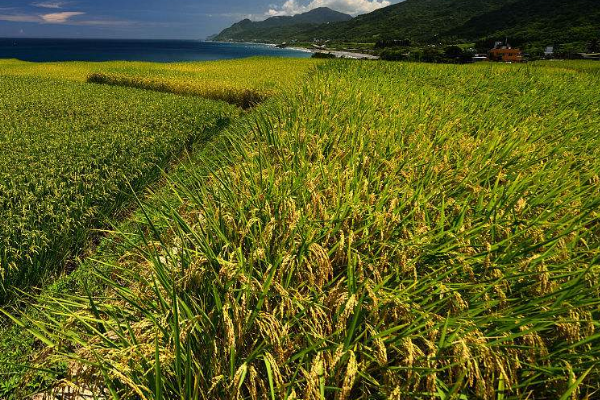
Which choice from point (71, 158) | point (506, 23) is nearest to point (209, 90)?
point (71, 158)

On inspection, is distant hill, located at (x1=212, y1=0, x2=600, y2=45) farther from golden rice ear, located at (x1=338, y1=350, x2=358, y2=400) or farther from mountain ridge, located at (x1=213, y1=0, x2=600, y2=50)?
golden rice ear, located at (x1=338, y1=350, x2=358, y2=400)

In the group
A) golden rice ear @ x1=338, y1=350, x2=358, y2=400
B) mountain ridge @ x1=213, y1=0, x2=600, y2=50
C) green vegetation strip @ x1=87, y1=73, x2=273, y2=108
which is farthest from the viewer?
mountain ridge @ x1=213, y1=0, x2=600, y2=50

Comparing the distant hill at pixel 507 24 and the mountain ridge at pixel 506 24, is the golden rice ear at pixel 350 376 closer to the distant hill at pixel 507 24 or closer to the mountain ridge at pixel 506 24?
Answer: the mountain ridge at pixel 506 24

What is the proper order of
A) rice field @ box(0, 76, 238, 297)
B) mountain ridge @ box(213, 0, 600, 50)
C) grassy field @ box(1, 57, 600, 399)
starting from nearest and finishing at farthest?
grassy field @ box(1, 57, 600, 399), rice field @ box(0, 76, 238, 297), mountain ridge @ box(213, 0, 600, 50)

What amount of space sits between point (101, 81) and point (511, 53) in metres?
49.9

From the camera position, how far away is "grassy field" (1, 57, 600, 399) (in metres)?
1.47

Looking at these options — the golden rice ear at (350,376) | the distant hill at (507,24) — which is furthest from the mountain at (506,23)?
the golden rice ear at (350,376)

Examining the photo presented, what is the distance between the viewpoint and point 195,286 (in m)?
1.96

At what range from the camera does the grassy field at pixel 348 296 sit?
147 cm

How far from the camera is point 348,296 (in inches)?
69.1

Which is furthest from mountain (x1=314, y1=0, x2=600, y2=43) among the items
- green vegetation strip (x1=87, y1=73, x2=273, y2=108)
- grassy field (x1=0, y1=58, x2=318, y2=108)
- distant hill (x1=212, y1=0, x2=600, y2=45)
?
green vegetation strip (x1=87, y1=73, x2=273, y2=108)

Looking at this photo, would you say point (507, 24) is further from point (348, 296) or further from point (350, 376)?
point (350, 376)

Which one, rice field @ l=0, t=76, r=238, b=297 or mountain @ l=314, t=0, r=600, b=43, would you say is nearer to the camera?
rice field @ l=0, t=76, r=238, b=297

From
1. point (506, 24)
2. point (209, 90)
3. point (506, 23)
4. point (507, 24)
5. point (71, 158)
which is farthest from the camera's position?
point (506, 23)
